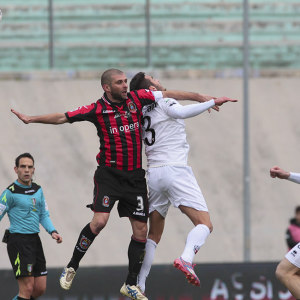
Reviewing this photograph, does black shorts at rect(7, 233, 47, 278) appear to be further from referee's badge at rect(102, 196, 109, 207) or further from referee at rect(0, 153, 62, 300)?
referee's badge at rect(102, 196, 109, 207)

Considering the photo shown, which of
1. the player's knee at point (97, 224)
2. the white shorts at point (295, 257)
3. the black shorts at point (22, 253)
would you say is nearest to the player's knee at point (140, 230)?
the player's knee at point (97, 224)

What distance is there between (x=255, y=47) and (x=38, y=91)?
3992 mm

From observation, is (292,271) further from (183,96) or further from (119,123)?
(119,123)

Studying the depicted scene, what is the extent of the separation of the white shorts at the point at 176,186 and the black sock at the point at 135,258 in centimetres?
52

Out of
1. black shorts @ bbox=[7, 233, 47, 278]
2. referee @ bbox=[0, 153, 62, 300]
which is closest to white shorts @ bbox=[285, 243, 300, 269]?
referee @ bbox=[0, 153, 62, 300]

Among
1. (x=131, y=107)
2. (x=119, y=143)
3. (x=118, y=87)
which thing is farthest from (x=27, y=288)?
(x=118, y=87)

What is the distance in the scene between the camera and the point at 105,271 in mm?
12984

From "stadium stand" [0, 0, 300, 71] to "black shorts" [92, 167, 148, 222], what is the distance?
8257mm

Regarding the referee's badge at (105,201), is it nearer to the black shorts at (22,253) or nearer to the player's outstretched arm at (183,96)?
the player's outstretched arm at (183,96)

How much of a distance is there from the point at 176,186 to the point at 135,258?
2.68 ft

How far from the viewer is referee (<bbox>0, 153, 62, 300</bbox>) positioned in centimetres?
1064

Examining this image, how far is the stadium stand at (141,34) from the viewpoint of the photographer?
17.3 metres

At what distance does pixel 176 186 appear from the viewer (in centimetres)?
913

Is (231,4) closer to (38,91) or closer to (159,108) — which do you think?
(38,91)
